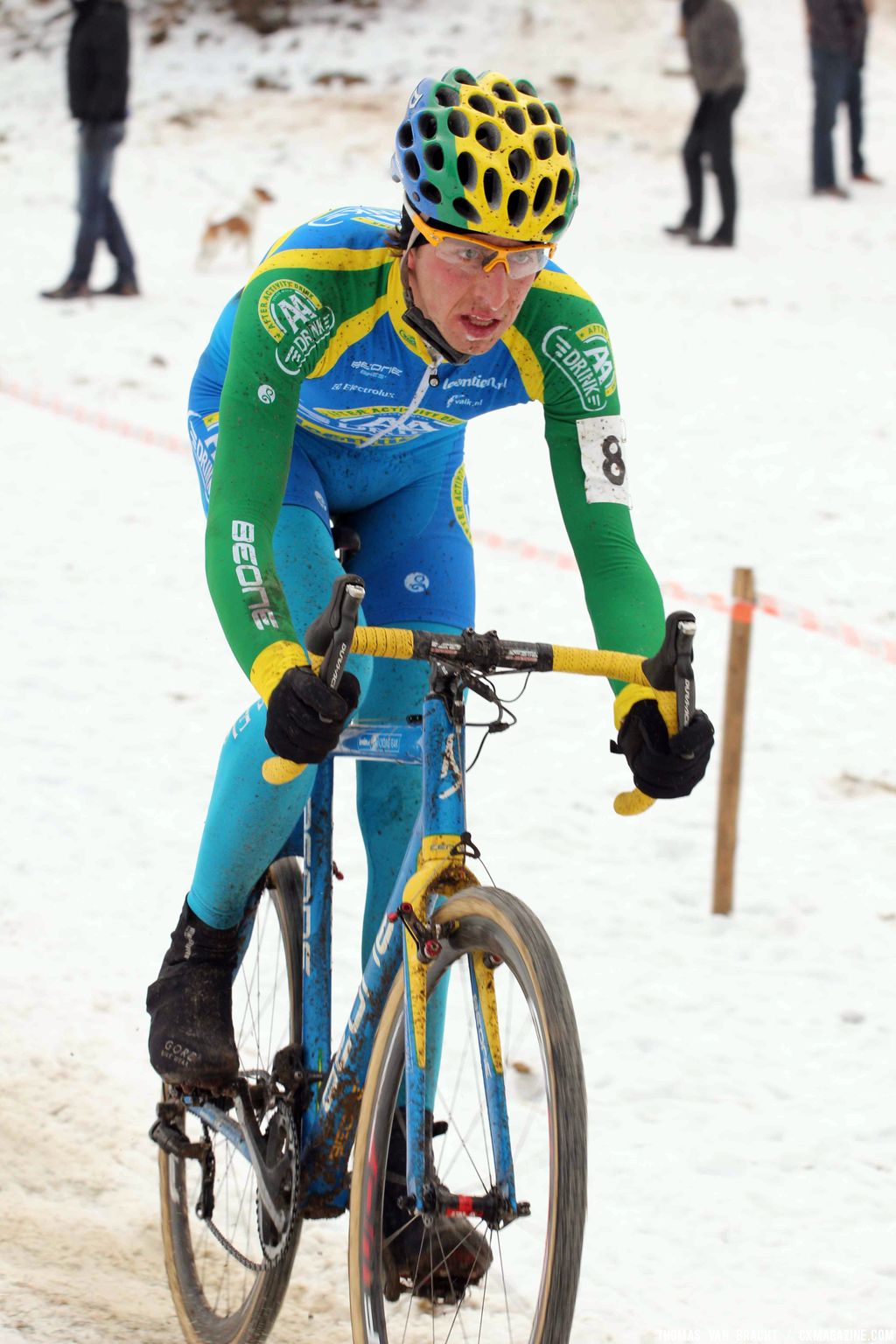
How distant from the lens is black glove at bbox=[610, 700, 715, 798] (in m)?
2.55

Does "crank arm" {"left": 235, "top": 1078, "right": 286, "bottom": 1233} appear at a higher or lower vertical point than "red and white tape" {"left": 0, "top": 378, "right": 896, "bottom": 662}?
lower

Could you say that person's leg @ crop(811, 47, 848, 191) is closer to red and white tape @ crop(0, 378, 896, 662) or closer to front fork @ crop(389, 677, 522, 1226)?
red and white tape @ crop(0, 378, 896, 662)

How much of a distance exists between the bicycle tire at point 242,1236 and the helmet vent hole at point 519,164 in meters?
1.49

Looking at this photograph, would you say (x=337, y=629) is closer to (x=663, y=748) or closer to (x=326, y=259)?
(x=663, y=748)

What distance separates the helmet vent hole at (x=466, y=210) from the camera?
8.87 ft

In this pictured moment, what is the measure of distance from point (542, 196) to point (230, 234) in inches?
443

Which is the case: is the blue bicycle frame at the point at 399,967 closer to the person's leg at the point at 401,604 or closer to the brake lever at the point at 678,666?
the person's leg at the point at 401,604

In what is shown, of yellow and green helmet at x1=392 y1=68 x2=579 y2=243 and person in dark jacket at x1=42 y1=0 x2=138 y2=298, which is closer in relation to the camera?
yellow and green helmet at x1=392 y1=68 x2=579 y2=243

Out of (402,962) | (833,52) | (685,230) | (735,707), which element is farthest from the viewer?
(833,52)

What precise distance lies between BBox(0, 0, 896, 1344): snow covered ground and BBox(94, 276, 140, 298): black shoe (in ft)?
0.37

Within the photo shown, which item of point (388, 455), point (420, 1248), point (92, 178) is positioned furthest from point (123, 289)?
point (420, 1248)

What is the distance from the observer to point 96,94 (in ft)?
39.0

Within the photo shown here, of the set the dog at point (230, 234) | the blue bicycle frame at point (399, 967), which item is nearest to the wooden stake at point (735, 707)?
the blue bicycle frame at point (399, 967)

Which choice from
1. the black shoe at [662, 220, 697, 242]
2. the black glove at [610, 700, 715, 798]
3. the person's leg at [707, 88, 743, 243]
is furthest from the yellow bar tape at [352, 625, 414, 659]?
the black shoe at [662, 220, 697, 242]
